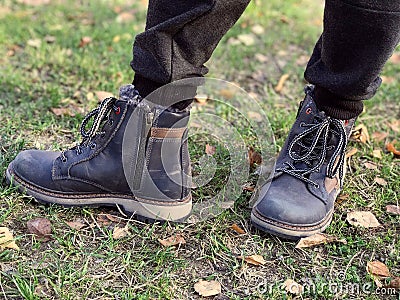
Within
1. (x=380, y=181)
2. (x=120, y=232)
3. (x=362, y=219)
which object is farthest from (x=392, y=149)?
(x=120, y=232)

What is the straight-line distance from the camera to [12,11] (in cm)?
306

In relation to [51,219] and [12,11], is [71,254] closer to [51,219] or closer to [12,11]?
[51,219]

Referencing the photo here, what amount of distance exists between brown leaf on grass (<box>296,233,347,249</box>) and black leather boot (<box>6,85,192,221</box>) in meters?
0.33

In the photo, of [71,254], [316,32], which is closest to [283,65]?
[316,32]

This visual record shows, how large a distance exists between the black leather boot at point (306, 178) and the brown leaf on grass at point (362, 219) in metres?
0.08

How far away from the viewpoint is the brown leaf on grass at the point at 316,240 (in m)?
1.53

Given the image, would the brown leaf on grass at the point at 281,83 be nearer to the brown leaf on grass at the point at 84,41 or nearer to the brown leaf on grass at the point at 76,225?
the brown leaf on grass at the point at 84,41

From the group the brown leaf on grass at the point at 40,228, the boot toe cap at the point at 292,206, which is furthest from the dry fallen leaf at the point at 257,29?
the brown leaf on grass at the point at 40,228

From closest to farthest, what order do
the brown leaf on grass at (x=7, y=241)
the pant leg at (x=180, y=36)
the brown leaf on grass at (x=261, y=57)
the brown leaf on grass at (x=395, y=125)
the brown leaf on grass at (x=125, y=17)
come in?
the pant leg at (x=180, y=36) < the brown leaf on grass at (x=7, y=241) < the brown leaf on grass at (x=395, y=125) < the brown leaf on grass at (x=261, y=57) < the brown leaf on grass at (x=125, y=17)

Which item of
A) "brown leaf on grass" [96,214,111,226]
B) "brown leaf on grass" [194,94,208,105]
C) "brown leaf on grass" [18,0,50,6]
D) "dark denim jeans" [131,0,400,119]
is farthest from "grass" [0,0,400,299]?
"dark denim jeans" [131,0,400,119]

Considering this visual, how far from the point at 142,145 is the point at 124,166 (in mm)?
83

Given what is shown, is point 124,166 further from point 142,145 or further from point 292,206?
point 292,206

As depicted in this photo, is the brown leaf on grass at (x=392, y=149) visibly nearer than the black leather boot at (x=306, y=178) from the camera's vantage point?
No

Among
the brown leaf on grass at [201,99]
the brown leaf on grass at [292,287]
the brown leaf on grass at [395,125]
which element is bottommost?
the brown leaf on grass at [395,125]
